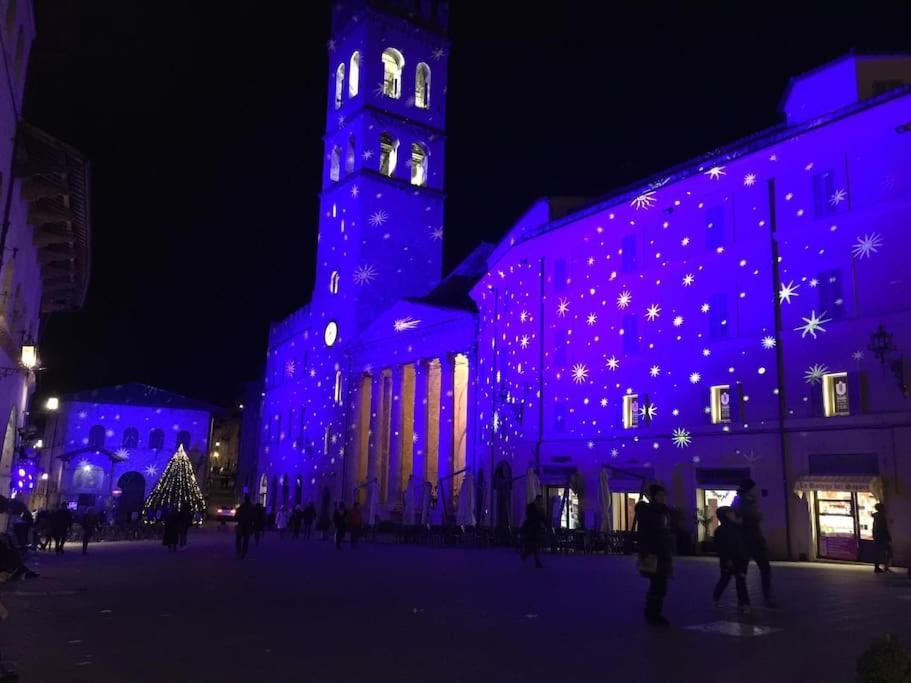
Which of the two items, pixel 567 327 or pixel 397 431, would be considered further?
pixel 397 431

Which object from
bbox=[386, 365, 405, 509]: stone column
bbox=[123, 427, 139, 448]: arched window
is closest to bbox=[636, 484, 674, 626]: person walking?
bbox=[386, 365, 405, 509]: stone column

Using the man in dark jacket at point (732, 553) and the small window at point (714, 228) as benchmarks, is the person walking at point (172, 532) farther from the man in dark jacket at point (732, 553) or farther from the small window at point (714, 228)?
the small window at point (714, 228)

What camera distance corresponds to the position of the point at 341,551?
24.1 metres

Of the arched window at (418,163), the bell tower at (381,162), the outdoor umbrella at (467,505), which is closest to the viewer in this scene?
the outdoor umbrella at (467,505)

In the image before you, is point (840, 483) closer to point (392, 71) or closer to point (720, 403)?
point (720, 403)

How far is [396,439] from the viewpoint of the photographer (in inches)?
1758

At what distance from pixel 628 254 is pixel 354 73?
3306 cm

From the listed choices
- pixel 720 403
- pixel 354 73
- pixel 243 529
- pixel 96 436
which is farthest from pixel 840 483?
pixel 96 436

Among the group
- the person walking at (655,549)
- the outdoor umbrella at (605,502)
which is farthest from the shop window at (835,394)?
the person walking at (655,549)

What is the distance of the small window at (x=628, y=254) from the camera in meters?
27.3

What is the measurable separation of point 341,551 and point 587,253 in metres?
13.9

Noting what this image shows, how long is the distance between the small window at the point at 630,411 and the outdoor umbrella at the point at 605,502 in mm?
2381

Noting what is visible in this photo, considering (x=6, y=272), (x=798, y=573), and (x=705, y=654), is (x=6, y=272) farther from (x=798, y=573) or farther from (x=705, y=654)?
(x=798, y=573)

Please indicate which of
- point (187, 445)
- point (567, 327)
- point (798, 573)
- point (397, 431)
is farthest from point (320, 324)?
point (798, 573)
